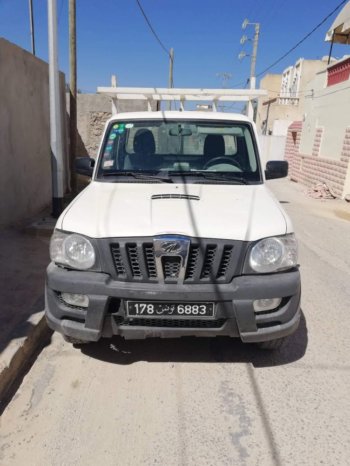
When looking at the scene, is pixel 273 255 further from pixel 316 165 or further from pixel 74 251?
pixel 316 165

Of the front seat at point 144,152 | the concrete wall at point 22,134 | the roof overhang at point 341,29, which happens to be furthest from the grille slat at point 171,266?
the roof overhang at point 341,29

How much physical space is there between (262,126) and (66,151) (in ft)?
89.0

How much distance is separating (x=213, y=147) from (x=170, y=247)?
71.6 inches

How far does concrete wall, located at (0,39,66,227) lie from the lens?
598cm

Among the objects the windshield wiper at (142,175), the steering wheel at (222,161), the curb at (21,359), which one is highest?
the steering wheel at (222,161)

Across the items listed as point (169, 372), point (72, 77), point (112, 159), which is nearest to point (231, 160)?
point (112, 159)

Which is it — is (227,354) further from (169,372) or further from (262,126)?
(262,126)

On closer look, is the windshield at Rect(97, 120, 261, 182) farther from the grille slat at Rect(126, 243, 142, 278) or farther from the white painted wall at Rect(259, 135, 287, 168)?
the white painted wall at Rect(259, 135, 287, 168)

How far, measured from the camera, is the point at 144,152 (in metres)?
4.02

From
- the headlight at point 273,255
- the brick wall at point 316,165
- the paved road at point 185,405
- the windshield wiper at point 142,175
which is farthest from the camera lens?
the brick wall at point 316,165

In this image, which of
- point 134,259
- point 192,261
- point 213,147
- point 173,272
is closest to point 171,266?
point 173,272

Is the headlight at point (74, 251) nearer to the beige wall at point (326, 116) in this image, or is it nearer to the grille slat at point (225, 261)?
the grille slat at point (225, 261)

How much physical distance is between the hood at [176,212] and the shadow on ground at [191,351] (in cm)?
110

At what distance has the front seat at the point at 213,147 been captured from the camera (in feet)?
13.3
